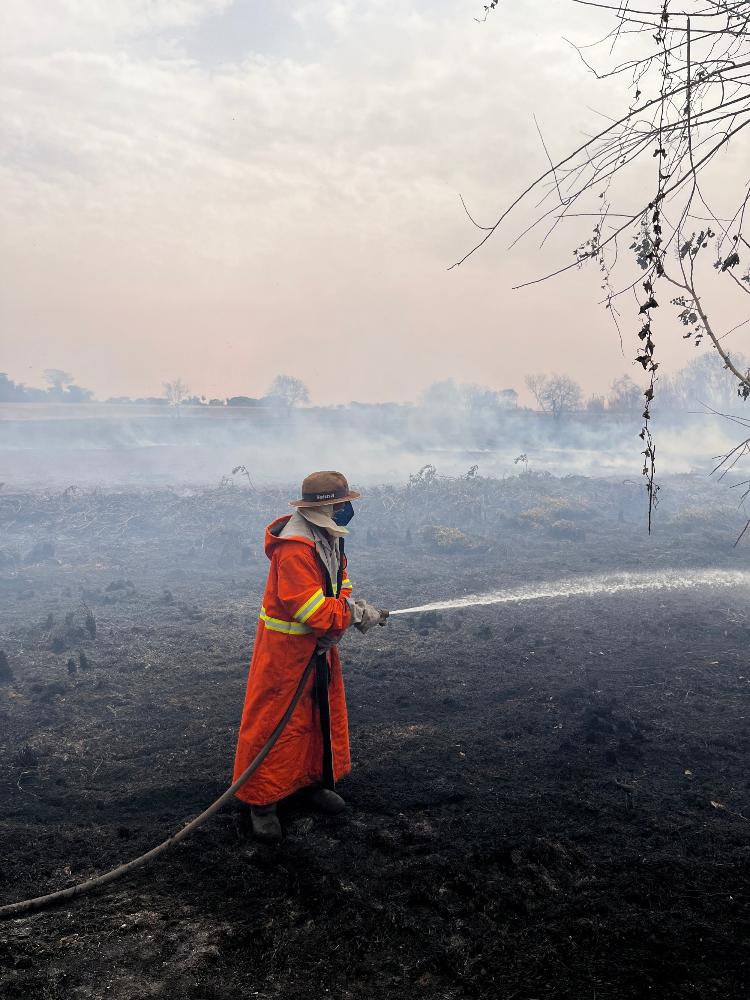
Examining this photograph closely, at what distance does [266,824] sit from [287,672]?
2.87ft

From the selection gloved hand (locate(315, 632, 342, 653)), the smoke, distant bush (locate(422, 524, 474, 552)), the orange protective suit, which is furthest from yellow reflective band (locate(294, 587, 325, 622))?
the smoke

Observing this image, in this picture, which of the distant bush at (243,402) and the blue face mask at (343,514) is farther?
the distant bush at (243,402)

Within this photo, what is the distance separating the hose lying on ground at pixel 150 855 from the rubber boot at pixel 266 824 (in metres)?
0.24

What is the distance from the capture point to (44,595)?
1184 cm

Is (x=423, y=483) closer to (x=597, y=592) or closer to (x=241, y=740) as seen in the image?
(x=597, y=592)

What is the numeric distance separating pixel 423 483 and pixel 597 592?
9.52 m

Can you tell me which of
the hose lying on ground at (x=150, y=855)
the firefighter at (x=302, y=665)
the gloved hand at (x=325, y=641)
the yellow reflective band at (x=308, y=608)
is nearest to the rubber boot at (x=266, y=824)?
the firefighter at (x=302, y=665)

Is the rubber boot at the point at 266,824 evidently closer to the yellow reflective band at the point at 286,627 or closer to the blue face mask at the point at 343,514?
the yellow reflective band at the point at 286,627

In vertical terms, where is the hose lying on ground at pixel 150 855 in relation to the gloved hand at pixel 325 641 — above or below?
below

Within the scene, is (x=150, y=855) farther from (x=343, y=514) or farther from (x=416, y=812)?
(x=343, y=514)

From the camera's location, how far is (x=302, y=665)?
12.4 ft

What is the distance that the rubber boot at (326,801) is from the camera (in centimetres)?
391

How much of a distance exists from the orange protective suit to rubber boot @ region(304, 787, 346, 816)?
0.42 feet

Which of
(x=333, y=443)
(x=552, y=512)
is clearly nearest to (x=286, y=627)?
(x=552, y=512)
